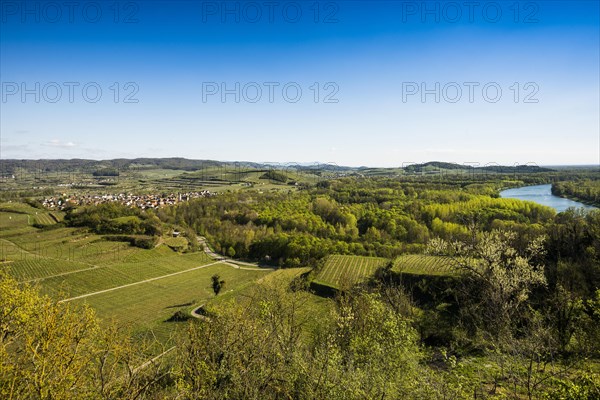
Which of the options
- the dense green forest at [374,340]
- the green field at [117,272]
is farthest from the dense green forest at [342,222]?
the dense green forest at [374,340]

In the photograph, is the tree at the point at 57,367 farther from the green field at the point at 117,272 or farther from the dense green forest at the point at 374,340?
the green field at the point at 117,272

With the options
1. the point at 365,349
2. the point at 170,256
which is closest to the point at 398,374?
the point at 365,349

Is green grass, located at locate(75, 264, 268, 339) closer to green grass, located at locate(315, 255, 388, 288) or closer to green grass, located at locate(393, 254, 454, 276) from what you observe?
green grass, located at locate(315, 255, 388, 288)

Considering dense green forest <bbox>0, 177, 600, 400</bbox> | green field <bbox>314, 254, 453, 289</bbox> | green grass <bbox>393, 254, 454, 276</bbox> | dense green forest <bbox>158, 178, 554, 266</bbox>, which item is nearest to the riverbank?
dense green forest <bbox>158, 178, 554, 266</bbox>

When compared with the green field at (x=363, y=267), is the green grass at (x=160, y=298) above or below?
below

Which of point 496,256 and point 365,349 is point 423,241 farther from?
point 365,349
